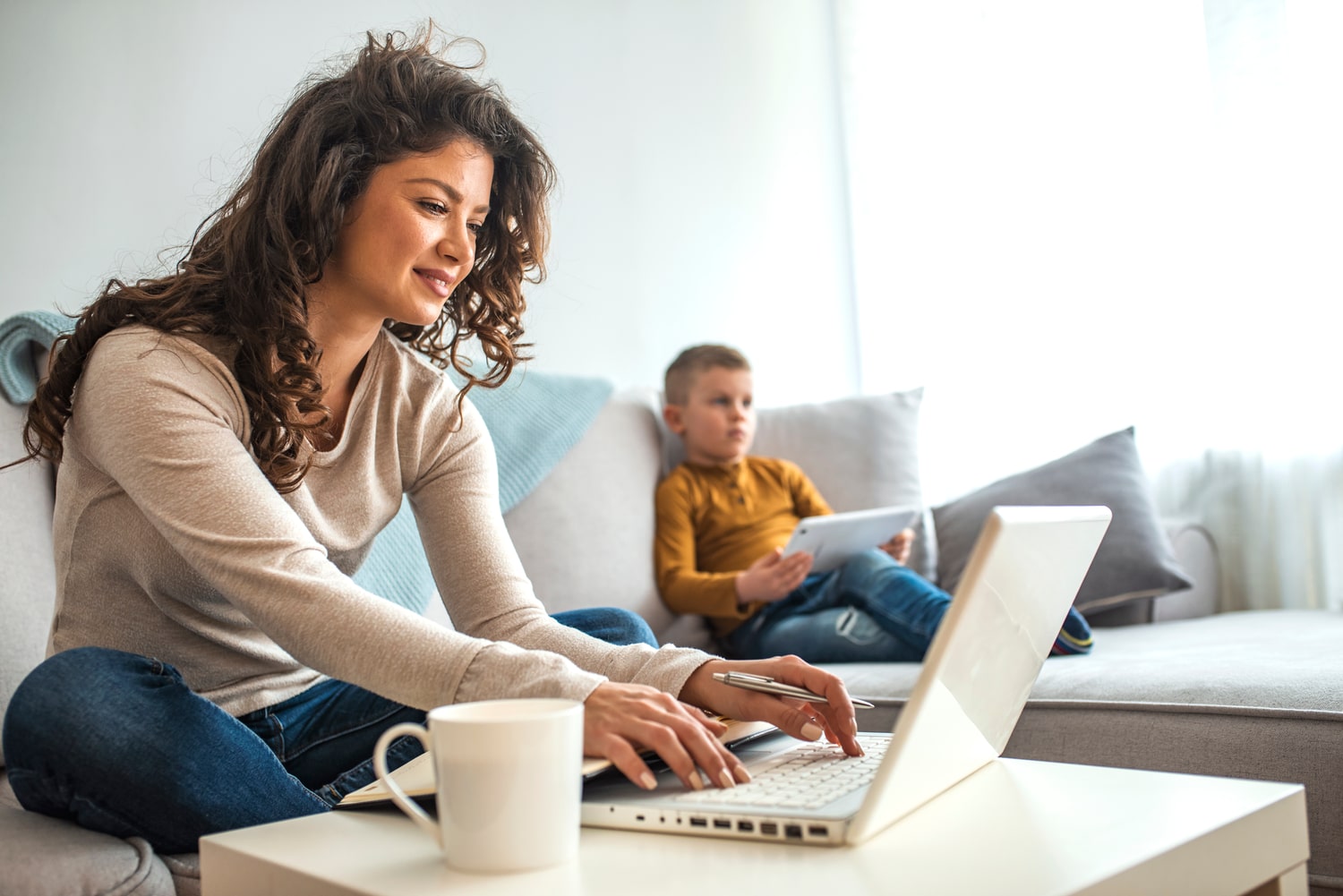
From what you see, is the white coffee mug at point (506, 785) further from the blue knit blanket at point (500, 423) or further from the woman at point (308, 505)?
the blue knit blanket at point (500, 423)

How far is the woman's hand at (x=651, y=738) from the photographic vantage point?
71 cm

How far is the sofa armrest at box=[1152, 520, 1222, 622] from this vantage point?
2.12 meters

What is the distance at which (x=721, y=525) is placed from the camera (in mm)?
2129

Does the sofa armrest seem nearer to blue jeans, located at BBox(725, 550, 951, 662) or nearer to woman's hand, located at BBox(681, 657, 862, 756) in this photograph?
blue jeans, located at BBox(725, 550, 951, 662)

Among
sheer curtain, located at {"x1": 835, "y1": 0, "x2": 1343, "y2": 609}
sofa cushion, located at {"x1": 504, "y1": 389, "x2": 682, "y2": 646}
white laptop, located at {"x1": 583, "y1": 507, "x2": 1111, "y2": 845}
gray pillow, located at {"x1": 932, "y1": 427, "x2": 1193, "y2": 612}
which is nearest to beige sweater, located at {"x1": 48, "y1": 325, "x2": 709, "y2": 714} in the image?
white laptop, located at {"x1": 583, "y1": 507, "x2": 1111, "y2": 845}

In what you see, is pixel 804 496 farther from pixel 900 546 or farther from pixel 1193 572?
pixel 1193 572

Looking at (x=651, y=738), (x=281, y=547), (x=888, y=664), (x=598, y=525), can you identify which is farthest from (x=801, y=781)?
(x=598, y=525)

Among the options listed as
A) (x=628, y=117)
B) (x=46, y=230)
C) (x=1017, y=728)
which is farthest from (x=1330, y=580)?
(x=46, y=230)

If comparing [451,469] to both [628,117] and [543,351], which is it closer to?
[543,351]

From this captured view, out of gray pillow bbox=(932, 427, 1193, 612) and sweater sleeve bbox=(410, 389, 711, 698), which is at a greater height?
sweater sleeve bbox=(410, 389, 711, 698)

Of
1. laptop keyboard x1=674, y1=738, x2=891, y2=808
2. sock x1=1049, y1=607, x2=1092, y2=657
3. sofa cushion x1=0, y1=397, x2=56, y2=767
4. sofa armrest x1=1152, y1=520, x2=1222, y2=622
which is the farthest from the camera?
sofa armrest x1=1152, y1=520, x2=1222, y2=622

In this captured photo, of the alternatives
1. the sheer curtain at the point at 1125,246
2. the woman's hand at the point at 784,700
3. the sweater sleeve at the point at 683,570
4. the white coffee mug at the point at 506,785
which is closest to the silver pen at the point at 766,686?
the woman's hand at the point at 784,700

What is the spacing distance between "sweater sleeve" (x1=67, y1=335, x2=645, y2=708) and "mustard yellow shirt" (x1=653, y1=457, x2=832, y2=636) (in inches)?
42.6

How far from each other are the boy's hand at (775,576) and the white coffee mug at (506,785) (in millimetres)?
1271
